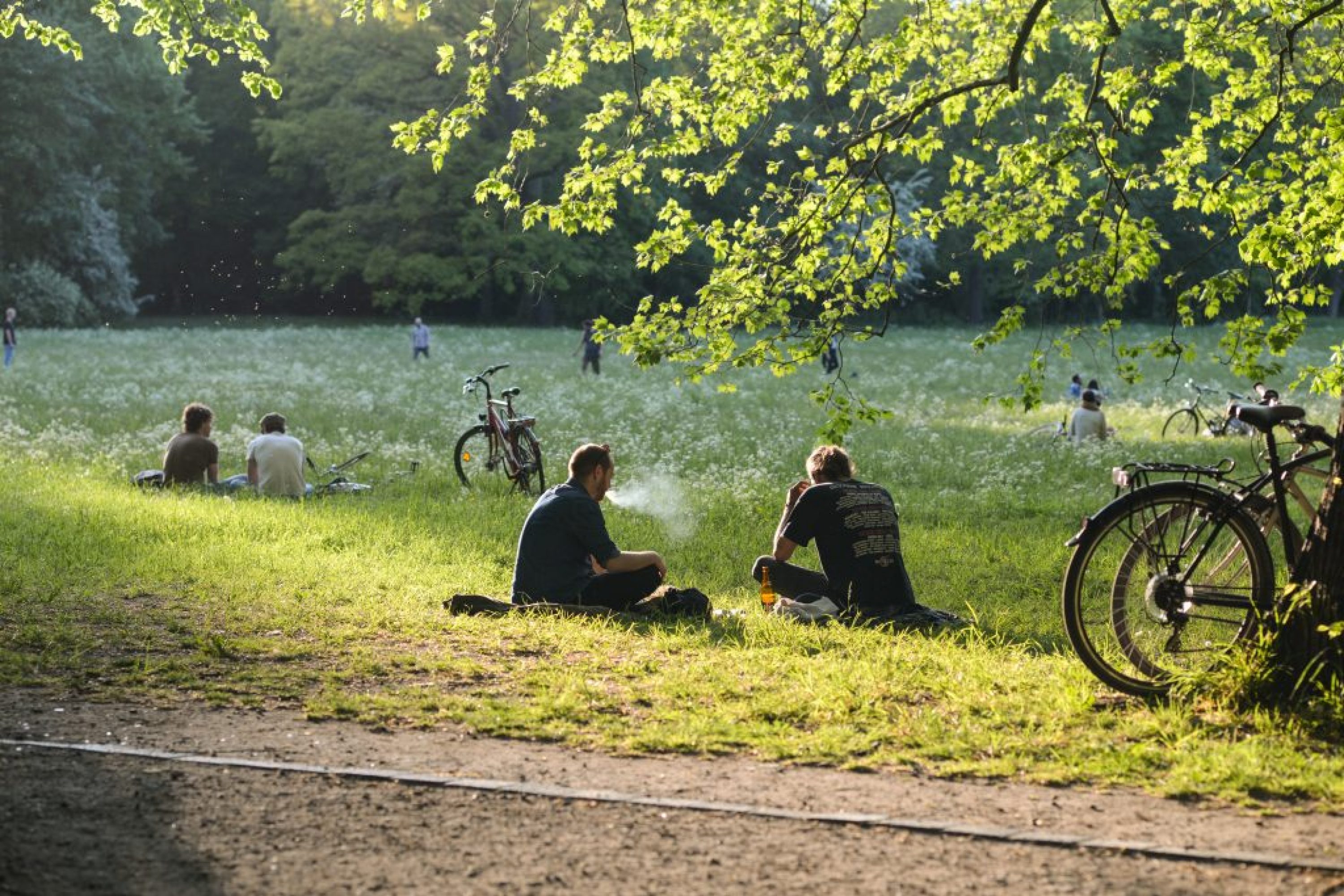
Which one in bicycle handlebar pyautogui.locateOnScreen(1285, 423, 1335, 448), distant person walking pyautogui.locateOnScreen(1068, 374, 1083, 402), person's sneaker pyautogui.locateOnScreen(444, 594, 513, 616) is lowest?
person's sneaker pyautogui.locateOnScreen(444, 594, 513, 616)

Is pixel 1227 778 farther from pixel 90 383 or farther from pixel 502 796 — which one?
pixel 90 383

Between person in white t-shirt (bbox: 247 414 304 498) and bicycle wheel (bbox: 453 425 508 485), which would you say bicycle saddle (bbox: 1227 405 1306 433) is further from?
bicycle wheel (bbox: 453 425 508 485)

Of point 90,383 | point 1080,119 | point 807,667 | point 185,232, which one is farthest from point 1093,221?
point 185,232

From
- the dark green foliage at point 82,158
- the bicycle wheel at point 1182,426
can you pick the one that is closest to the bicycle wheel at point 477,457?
the bicycle wheel at point 1182,426

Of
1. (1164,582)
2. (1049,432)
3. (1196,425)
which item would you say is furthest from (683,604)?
(1196,425)

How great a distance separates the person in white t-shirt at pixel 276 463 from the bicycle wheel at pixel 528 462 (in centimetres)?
223

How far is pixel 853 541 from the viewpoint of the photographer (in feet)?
30.7

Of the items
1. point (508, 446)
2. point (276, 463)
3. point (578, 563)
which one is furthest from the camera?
point (508, 446)

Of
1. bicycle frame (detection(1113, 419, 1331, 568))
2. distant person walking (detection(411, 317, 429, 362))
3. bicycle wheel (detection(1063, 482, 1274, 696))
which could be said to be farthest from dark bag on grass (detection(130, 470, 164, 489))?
distant person walking (detection(411, 317, 429, 362))

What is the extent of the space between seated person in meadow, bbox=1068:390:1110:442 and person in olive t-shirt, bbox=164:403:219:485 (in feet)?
38.7

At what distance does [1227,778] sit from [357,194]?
67427 millimetres

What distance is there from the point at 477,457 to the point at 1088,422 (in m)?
8.85

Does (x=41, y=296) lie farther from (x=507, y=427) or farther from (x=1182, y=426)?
(x=507, y=427)

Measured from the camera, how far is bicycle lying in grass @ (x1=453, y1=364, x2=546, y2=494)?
16.2m
